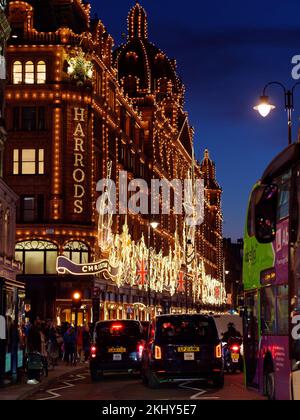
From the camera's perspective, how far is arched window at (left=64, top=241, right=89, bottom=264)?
66.7 meters

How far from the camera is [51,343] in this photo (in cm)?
3788

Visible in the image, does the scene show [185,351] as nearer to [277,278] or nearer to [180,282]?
[277,278]

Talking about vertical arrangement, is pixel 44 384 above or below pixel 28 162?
below

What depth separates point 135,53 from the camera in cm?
11488

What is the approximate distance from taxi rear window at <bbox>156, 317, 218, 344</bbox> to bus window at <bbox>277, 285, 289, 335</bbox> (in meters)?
8.06

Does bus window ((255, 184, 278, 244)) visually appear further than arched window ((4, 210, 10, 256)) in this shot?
No

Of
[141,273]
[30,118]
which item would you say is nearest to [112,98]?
[30,118]

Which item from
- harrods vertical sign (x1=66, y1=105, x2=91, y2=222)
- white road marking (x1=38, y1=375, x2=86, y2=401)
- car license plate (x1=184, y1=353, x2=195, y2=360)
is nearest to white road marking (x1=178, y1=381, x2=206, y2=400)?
car license plate (x1=184, y1=353, x2=195, y2=360)

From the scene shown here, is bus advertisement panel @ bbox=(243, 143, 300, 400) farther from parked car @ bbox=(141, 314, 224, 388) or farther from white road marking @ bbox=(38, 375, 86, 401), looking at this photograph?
white road marking @ bbox=(38, 375, 86, 401)

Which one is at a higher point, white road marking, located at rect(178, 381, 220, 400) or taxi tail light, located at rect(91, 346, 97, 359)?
taxi tail light, located at rect(91, 346, 97, 359)

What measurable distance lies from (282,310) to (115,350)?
1475cm
